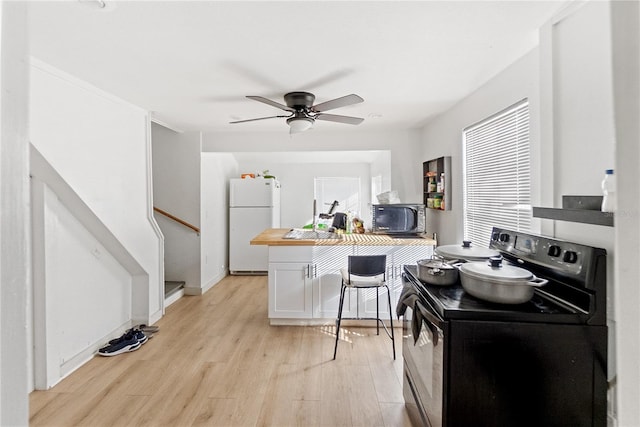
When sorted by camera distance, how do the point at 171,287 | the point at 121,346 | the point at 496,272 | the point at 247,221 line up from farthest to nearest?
1. the point at 247,221
2. the point at 171,287
3. the point at 121,346
4. the point at 496,272

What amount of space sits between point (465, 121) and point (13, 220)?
3017 millimetres

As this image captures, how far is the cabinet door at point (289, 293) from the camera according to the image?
9.80ft

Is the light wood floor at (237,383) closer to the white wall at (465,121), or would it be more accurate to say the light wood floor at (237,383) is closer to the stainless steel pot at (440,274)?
the stainless steel pot at (440,274)

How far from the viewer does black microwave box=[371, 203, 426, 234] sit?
3.10 meters

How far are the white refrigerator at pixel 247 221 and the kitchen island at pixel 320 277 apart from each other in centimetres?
207

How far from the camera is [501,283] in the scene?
3.84 ft

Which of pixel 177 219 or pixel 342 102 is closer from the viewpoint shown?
pixel 342 102

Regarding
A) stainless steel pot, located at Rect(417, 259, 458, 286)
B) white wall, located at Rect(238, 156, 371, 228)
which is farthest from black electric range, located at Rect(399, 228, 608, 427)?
white wall, located at Rect(238, 156, 371, 228)

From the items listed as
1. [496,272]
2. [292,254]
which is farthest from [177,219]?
[496,272]

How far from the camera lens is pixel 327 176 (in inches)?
245

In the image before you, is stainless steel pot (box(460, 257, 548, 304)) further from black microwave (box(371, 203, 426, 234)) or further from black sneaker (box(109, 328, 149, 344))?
black sneaker (box(109, 328, 149, 344))

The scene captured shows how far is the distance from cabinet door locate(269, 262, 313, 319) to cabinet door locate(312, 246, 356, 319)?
0.26 feet

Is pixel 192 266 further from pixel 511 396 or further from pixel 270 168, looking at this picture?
pixel 511 396

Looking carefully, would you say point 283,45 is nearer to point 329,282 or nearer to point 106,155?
point 106,155
